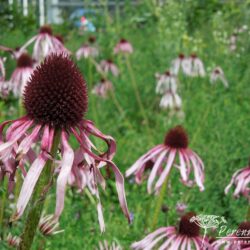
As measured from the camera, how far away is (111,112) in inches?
170

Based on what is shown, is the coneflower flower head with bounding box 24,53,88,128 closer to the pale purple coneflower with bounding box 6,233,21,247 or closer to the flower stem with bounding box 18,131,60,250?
the flower stem with bounding box 18,131,60,250

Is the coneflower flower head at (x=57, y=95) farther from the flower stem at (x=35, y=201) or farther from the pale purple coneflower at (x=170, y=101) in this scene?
the pale purple coneflower at (x=170, y=101)

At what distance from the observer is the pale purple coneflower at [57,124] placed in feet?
3.08

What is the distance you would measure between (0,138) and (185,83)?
3.69 metres

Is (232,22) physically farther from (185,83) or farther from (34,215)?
(34,215)

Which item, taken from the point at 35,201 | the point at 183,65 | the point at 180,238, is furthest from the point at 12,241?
the point at 183,65

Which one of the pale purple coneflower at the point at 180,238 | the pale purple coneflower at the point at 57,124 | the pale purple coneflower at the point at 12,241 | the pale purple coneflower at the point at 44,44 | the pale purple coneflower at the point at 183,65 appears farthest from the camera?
the pale purple coneflower at the point at 183,65

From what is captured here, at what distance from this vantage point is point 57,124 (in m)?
1.00

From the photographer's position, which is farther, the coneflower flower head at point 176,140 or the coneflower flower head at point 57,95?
the coneflower flower head at point 176,140

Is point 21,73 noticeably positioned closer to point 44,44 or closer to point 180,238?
point 44,44

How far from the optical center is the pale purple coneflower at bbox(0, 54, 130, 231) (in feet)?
3.08

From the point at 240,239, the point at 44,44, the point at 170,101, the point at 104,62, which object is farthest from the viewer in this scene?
the point at 104,62

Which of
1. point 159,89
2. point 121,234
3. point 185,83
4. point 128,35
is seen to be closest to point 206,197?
point 121,234

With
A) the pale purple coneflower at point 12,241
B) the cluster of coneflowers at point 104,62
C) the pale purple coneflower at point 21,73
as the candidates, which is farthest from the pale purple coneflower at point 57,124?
Result: the cluster of coneflowers at point 104,62
